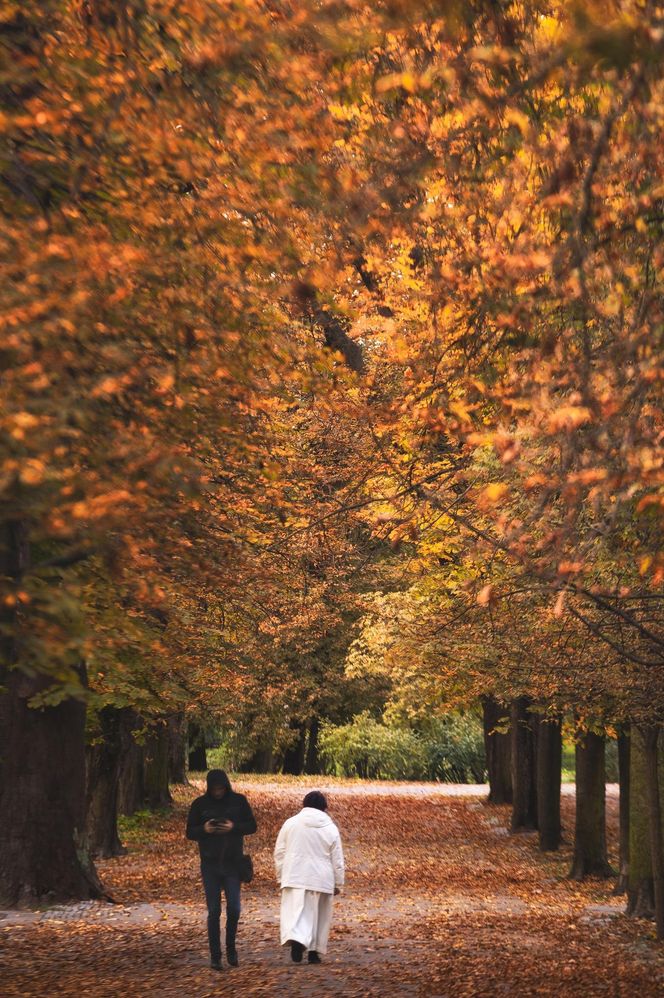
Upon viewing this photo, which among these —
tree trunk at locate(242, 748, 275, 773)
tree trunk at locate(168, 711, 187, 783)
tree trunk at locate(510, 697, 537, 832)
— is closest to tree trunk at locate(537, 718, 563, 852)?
tree trunk at locate(510, 697, 537, 832)

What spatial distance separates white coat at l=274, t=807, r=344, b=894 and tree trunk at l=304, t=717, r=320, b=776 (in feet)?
126

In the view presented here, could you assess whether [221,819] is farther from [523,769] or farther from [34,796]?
[523,769]

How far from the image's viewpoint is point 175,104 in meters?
7.19

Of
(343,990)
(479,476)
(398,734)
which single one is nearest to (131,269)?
(479,476)

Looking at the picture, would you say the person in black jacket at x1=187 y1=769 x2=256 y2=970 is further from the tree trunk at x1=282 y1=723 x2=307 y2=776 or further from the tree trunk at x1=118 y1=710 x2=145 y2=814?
the tree trunk at x1=282 y1=723 x2=307 y2=776

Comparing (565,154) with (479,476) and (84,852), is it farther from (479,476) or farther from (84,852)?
(84,852)

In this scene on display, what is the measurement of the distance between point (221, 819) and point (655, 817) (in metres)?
6.04

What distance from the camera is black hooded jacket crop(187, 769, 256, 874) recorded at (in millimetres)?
12125

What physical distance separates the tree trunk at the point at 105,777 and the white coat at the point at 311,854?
10.4m

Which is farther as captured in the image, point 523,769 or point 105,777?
point 523,769

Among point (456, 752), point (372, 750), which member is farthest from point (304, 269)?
point (456, 752)

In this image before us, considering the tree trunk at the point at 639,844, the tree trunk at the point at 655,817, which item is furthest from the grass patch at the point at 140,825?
the tree trunk at the point at 655,817

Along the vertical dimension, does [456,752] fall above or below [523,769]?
above

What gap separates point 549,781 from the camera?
25.2 metres
